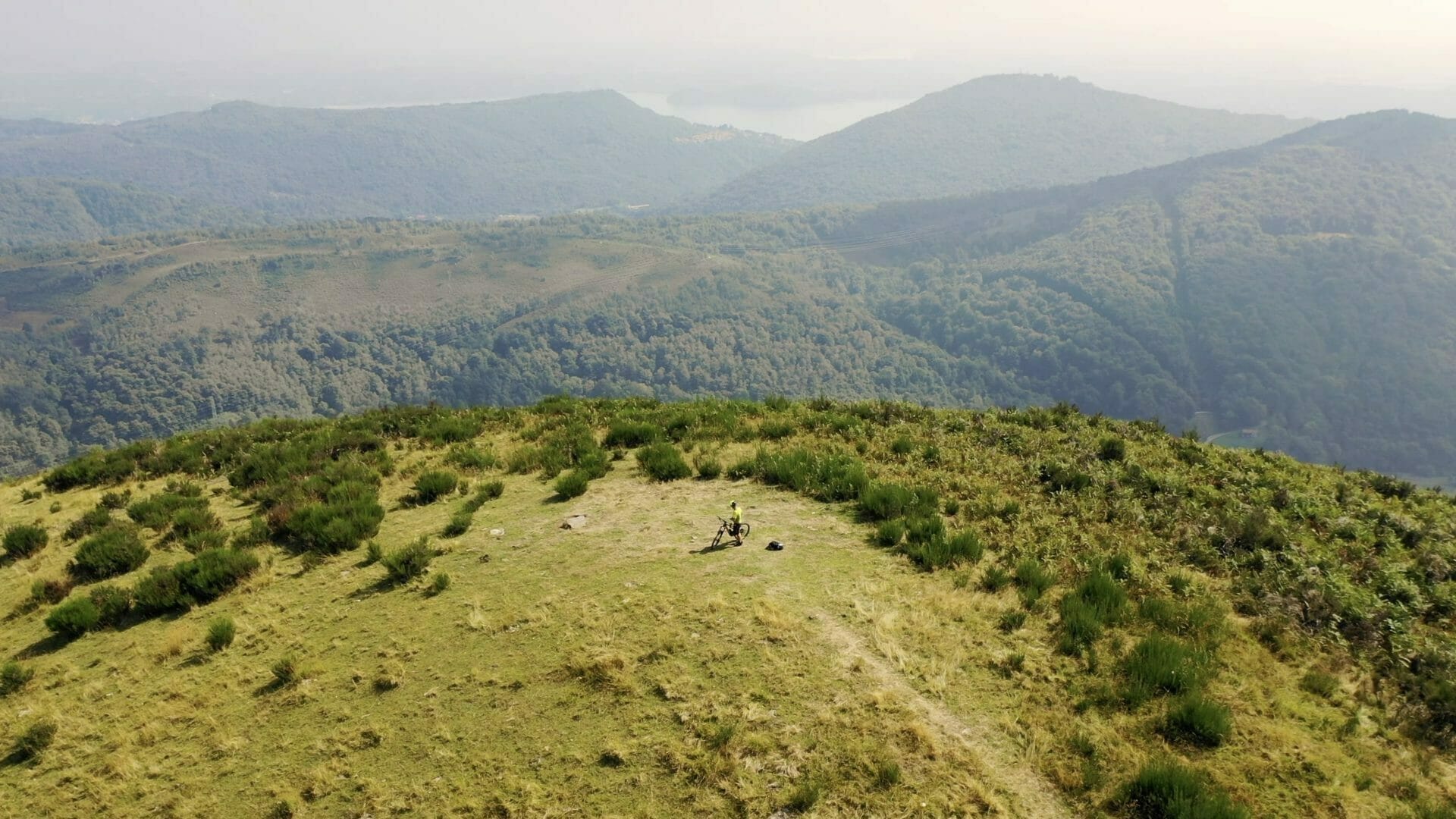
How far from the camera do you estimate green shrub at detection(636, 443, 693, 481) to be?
1538 centimetres

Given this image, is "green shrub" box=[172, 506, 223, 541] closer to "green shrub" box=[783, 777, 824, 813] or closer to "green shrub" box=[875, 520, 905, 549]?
"green shrub" box=[783, 777, 824, 813]

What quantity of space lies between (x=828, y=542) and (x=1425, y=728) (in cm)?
777

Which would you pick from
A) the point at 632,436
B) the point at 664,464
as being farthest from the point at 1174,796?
the point at 632,436

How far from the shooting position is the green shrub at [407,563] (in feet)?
37.7

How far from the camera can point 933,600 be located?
994cm

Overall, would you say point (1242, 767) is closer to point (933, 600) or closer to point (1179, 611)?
point (1179, 611)

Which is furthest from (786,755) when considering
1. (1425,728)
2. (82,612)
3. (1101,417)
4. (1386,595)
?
(1101,417)

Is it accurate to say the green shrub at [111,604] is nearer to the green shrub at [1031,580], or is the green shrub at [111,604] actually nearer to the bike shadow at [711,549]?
the bike shadow at [711,549]

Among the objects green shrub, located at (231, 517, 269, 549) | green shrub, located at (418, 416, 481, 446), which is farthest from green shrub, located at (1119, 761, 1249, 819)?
green shrub, located at (418, 416, 481, 446)

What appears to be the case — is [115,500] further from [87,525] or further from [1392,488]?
[1392,488]

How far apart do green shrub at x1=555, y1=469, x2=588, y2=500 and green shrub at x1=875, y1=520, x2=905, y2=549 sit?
6.54m

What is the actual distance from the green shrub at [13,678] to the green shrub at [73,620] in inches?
34.3

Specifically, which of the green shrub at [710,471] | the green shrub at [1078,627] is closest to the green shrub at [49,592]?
the green shrub at [710,471]

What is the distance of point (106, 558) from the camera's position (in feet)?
41.8
